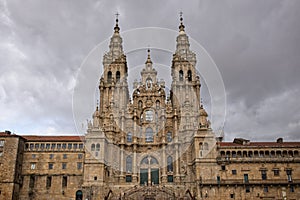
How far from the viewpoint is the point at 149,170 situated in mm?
65312

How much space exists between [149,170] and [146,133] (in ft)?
28.5

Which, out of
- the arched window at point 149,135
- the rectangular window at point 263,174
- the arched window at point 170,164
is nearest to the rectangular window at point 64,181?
the arched window at point 149,135

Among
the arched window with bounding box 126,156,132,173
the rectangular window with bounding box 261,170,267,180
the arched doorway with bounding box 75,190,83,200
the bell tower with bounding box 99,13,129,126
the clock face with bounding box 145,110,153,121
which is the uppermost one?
the bell tower with bounding box 99,13,129,126

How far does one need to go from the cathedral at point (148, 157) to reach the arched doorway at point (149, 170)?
8.2 inches

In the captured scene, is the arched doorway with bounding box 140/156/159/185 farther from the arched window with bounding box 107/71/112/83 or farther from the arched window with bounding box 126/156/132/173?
the arched window with bounding box 107/71/112/83

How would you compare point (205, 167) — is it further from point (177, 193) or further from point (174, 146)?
point (174, 146)

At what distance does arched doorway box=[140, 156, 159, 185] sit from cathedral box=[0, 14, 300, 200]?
209 mm

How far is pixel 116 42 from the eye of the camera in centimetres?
8256

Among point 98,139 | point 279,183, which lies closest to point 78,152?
point 98,139

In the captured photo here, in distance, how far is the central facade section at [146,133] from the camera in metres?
57.6

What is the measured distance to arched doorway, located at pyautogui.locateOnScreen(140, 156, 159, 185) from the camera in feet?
212

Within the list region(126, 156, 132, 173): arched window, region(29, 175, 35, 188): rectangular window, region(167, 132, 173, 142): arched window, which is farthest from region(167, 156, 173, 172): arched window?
region(29, 175, 35, 188): rectangular window

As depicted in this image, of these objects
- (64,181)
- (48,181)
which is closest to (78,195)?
(64,181)

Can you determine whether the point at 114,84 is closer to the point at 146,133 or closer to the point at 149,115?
the point at 149,115
